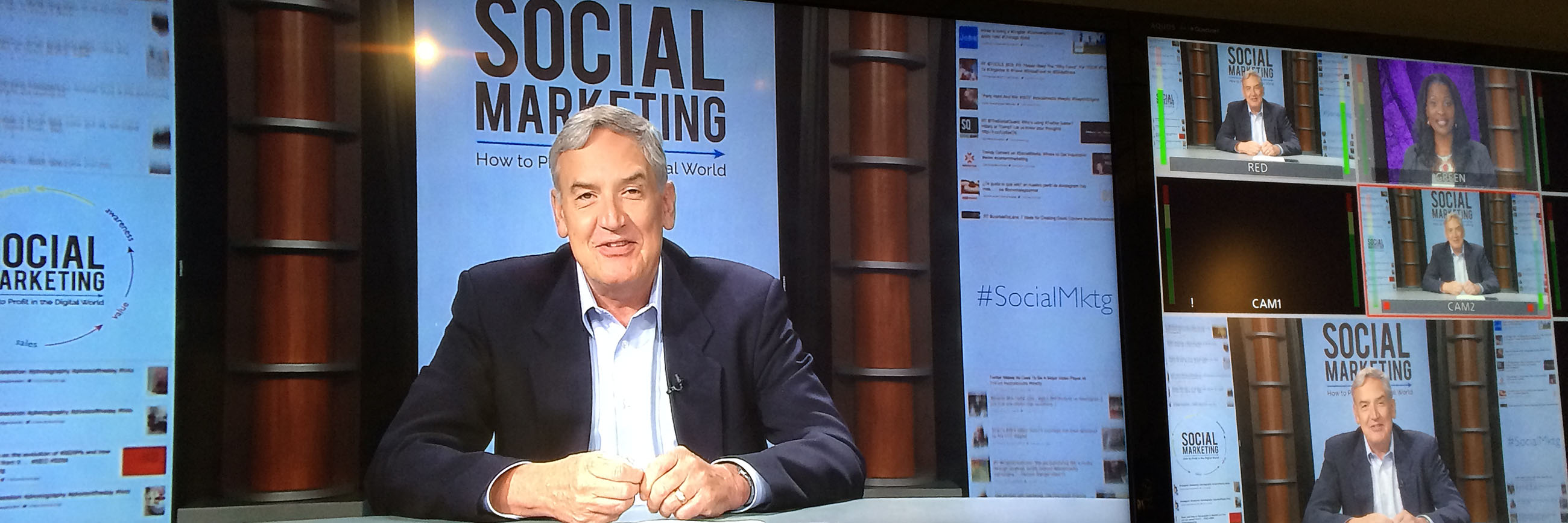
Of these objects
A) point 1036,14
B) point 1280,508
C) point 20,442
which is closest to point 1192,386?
point 1280,508

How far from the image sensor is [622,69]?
2.21 m

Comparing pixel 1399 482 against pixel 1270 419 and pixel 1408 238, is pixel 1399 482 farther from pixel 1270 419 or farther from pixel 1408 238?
pixel 1408 238

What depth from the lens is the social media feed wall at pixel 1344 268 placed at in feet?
8.11

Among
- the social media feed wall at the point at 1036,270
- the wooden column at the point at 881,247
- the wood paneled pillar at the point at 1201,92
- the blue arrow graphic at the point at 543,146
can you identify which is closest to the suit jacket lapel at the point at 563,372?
the blue arrow graphic at the point at 543,146

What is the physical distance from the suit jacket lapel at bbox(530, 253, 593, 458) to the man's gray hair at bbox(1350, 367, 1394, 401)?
1789 millimetres

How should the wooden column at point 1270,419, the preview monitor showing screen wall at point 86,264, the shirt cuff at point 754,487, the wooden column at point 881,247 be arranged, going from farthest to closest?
the wooden column at point 1270,419 < the wooden column at point 881,247 < the shirt cuff at point 754,487 < the preview monitor showing screen wall at point 86,264

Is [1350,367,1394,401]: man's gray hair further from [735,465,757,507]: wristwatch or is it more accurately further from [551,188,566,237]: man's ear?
[551,188,566,237]: man's ear

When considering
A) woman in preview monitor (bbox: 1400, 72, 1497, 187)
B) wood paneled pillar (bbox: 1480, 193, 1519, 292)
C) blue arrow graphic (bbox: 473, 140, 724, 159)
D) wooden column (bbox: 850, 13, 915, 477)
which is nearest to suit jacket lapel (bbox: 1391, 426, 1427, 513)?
wood paneled pillar (bbox: 1480, 193, 1519, 292)

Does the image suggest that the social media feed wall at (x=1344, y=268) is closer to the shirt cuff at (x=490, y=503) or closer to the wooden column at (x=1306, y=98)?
the wooden column at (x=1306, y=98)

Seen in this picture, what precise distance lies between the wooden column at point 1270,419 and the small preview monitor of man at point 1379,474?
0.07 m

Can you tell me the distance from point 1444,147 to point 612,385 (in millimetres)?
2155

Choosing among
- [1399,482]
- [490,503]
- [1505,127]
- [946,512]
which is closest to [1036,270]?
[946,512]

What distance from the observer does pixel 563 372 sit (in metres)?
2.10

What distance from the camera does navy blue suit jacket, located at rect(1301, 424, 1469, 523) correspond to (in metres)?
2.48
